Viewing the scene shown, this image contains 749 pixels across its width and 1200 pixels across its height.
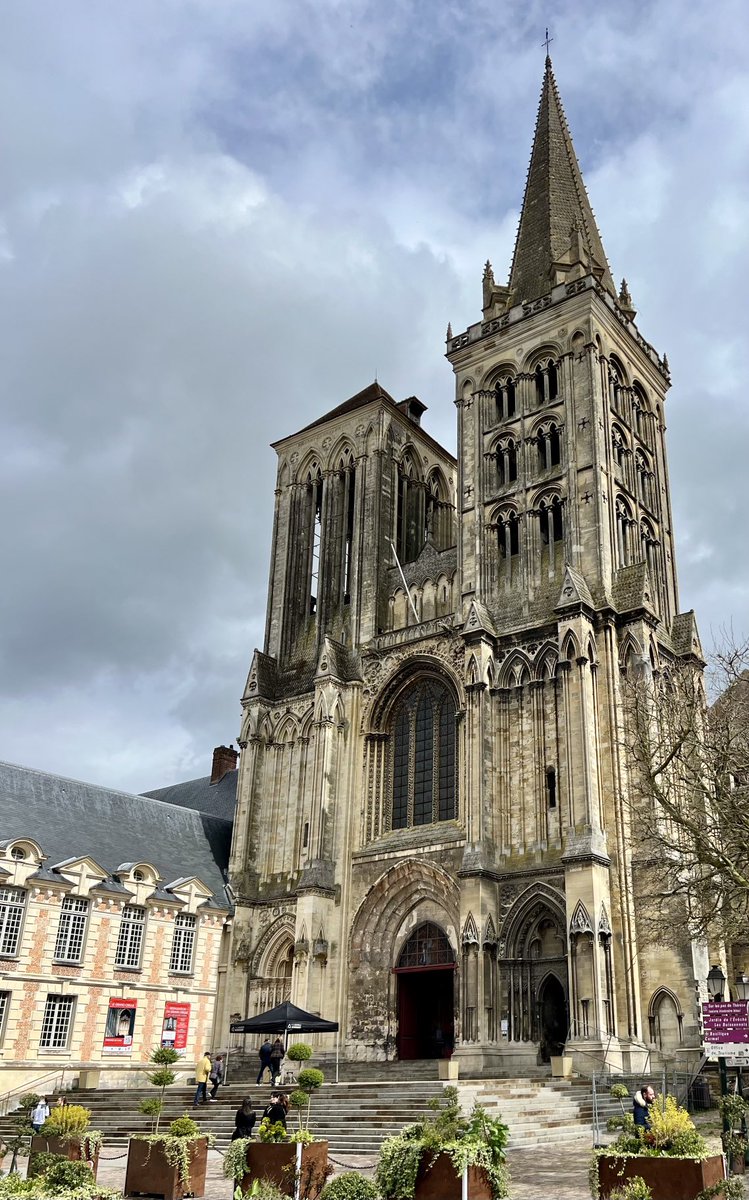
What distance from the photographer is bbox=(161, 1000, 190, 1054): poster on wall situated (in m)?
34.5

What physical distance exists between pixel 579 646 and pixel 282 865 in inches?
540

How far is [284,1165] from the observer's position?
1291 centimetres

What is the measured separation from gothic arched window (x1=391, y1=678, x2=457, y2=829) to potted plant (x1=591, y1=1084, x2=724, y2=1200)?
74.1ft

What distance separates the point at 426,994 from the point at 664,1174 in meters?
23.8

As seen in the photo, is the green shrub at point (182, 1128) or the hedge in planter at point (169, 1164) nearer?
the hedge in planter at point (169, 1164)

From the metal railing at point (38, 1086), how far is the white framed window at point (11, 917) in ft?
11.4

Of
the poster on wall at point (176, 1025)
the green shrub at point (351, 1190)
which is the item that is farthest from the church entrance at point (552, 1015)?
the green shrub at point (351, 1190)

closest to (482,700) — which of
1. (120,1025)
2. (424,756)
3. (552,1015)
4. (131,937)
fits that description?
(424,756)

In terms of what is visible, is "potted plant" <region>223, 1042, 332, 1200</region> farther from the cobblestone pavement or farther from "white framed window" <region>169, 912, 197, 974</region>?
"white framed window" <region>169, 912, 197, 974</region>

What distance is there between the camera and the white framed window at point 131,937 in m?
34.1

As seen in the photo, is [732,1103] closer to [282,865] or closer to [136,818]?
[282,865]

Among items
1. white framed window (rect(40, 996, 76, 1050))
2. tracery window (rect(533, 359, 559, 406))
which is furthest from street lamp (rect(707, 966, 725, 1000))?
tracery window (rect(533, 359, 559, 406))

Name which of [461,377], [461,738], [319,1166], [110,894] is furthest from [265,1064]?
[461,377]

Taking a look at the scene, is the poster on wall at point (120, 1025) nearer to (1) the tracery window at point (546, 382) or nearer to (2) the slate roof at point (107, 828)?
(2) the slate roof at point (107, 828)
